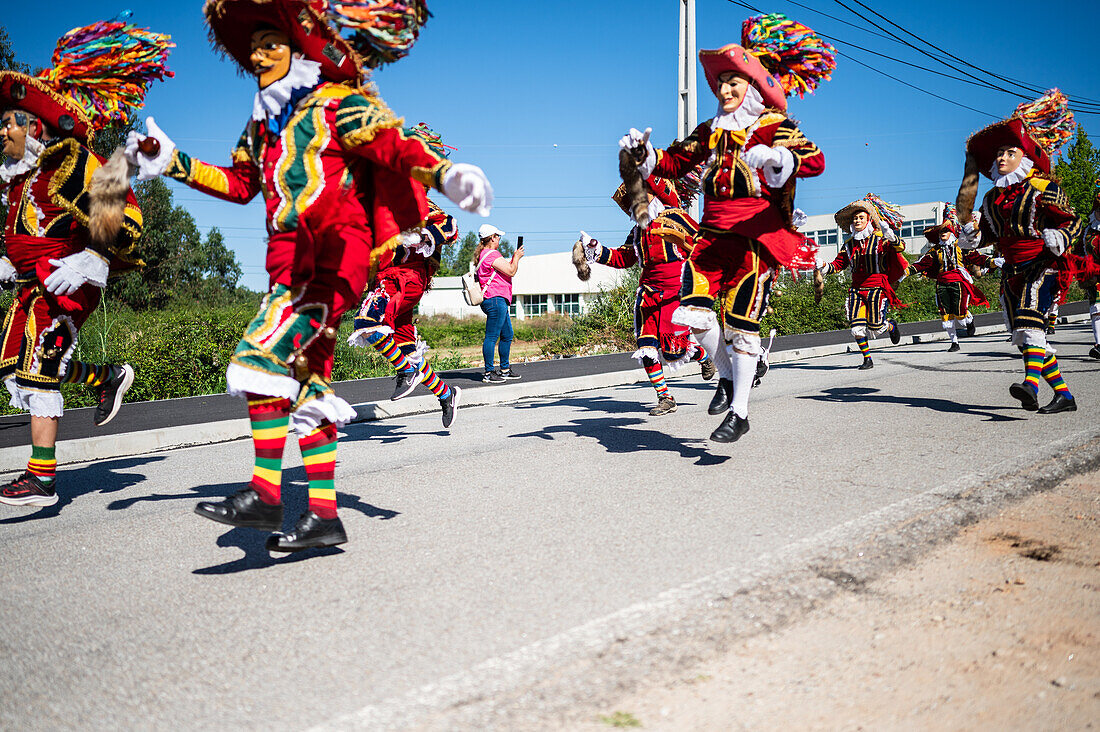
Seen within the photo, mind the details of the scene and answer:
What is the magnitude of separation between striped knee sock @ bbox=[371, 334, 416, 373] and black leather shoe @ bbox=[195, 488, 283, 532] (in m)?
3.86

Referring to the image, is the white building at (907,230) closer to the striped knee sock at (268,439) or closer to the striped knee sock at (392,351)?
the striped knee sock at (392,351)

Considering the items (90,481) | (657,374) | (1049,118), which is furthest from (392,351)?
(1049,118)

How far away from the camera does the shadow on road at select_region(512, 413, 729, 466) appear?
5507mm

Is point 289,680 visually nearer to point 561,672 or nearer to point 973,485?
point 561,672

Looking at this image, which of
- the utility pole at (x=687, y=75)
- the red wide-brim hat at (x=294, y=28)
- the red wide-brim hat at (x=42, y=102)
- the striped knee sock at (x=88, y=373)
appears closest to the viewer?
the red wide-brim hat at (x=294, y=28)

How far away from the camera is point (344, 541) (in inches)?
136

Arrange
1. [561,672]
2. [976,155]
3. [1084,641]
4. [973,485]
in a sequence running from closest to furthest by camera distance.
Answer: [561,672], [1084,641], [973,485], [976,155]

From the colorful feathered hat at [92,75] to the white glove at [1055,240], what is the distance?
6108 mm

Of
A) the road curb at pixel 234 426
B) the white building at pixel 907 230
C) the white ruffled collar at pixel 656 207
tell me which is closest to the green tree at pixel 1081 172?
the white building at pixel 907 230

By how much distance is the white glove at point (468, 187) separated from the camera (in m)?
3.13

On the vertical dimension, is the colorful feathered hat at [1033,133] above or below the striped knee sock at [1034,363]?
above

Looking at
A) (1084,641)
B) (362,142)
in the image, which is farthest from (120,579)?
(1084,641)

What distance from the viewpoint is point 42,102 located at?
4527 millimetres

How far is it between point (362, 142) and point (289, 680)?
2.05 meters
